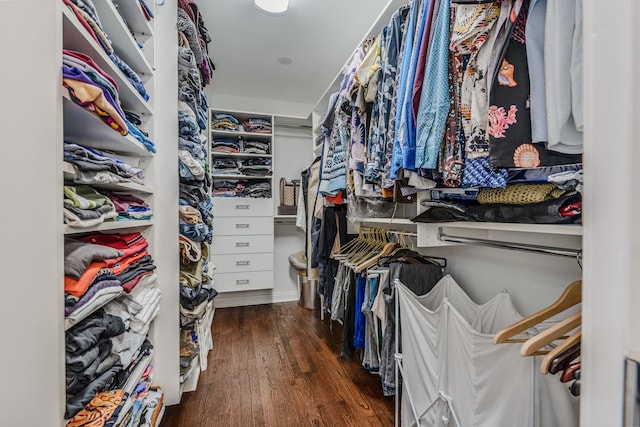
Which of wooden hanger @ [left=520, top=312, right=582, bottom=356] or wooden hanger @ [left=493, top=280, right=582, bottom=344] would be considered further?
wooden hanger @ [left=493, top=280, right=582, bottom=344]

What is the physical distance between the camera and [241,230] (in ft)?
9.65

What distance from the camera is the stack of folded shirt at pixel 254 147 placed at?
3.08 meters

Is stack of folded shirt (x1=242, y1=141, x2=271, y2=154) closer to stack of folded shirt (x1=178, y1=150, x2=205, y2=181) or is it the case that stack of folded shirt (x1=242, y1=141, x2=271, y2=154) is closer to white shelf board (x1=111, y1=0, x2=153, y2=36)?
stack of folded shirt (x1=178, y1=150, x2=205, y2=181)

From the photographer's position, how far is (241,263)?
2943mm

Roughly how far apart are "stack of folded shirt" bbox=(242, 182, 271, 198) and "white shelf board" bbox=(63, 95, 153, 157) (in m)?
1.78

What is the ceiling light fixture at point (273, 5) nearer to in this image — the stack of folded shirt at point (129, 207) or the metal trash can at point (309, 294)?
the stack of folded shirt at point (129, 207)

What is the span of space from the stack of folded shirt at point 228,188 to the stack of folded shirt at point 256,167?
0.16 m

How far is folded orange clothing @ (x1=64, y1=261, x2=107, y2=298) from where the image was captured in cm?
69
